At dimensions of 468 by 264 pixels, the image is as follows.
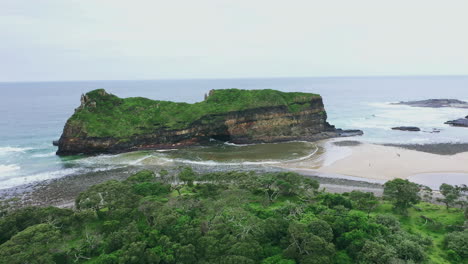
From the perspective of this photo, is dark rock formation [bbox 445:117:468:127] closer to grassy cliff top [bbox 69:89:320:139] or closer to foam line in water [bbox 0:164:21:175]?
grassy cliff top [bbox 69:89:320:139]

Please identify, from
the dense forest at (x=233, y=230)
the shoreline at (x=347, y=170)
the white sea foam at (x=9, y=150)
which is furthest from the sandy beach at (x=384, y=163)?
the white sea foam at (x=9, y=150)

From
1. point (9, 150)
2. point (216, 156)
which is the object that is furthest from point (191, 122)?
point (9, 150)

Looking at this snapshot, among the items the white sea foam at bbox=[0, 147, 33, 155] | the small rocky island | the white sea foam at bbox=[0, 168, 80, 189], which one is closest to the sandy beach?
the small rocky island

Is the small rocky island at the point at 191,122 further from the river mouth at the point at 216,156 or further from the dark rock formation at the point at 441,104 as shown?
the dark rock formation at the point at 441,104

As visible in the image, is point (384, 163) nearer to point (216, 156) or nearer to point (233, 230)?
point (216, 156)

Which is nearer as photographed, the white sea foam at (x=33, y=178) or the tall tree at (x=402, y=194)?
the tall tree at (x=402, y=194)

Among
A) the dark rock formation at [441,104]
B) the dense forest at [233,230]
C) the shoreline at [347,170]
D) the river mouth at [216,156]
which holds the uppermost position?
the dark rock formation at [441,104]
